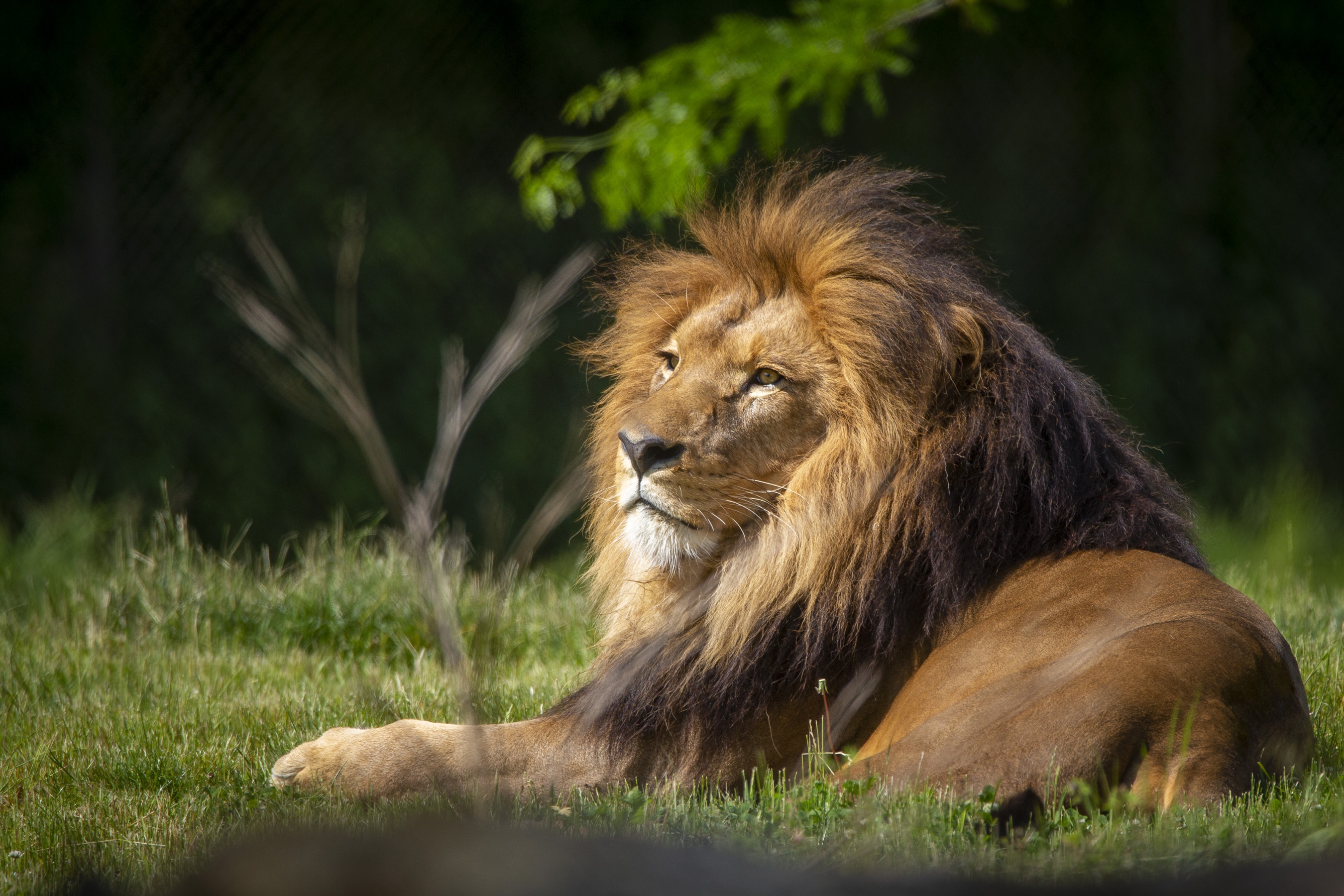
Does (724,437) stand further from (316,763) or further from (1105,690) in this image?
(316,763)

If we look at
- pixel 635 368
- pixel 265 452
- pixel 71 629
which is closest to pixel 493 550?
pixel 635 368

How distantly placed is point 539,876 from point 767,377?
2031mm

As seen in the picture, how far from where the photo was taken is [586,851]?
4.10ft

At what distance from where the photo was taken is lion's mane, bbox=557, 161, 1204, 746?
2.83 m

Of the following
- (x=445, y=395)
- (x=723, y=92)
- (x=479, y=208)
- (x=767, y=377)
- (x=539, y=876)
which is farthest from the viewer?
(x=479, y=208)

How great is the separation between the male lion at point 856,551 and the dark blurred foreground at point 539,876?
1.25 m

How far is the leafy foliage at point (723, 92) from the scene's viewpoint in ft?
16.6

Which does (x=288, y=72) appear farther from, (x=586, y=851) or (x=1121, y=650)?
(x=586, y=851)

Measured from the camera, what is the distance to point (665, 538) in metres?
2.99

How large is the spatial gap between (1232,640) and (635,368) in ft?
5.74

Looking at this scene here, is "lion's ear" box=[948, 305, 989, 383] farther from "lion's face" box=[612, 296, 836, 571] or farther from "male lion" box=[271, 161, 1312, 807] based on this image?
"lion's face" box=[612, 296, 836, 571]

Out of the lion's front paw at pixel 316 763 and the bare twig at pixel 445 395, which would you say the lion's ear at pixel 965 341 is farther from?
the lion's front paw at pixel 316 763

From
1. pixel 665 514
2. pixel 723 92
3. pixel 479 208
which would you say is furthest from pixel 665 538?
pixel 479 208

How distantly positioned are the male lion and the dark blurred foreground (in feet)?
4.09
